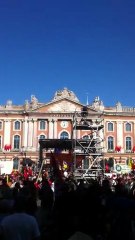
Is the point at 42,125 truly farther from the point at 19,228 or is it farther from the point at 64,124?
the point at 19,228

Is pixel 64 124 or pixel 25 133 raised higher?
pixel 64 124

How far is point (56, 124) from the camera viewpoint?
200 feet

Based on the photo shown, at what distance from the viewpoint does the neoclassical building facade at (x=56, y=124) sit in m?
60.3

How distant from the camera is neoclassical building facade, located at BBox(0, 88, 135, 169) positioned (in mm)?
60344

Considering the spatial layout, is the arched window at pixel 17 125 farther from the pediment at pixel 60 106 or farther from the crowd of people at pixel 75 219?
the crowd of people at pixel 75 219

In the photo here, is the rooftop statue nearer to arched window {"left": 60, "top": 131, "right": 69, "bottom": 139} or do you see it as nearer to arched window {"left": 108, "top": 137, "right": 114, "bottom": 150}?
arched window {"left": 60, "top": 131, "right": 69, "bottom": 139}

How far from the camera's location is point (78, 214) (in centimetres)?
434

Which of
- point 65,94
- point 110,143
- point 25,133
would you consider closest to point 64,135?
point 25,133

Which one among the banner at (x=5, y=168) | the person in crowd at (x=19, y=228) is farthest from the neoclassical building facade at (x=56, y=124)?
the person in crowd at (x=19, y=228)

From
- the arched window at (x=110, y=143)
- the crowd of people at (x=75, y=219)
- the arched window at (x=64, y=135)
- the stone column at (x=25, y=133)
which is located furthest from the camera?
the arched window at (x=110, y=143)

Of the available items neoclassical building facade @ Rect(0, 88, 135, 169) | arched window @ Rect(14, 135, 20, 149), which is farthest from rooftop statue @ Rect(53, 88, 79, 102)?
arched window @ Rect(14, 135, 20, 149)

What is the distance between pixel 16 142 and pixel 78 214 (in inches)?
2248

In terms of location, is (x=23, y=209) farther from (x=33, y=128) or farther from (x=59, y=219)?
(x=33, y=128)

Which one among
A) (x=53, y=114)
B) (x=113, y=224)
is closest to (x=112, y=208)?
(x=113, y=224)
